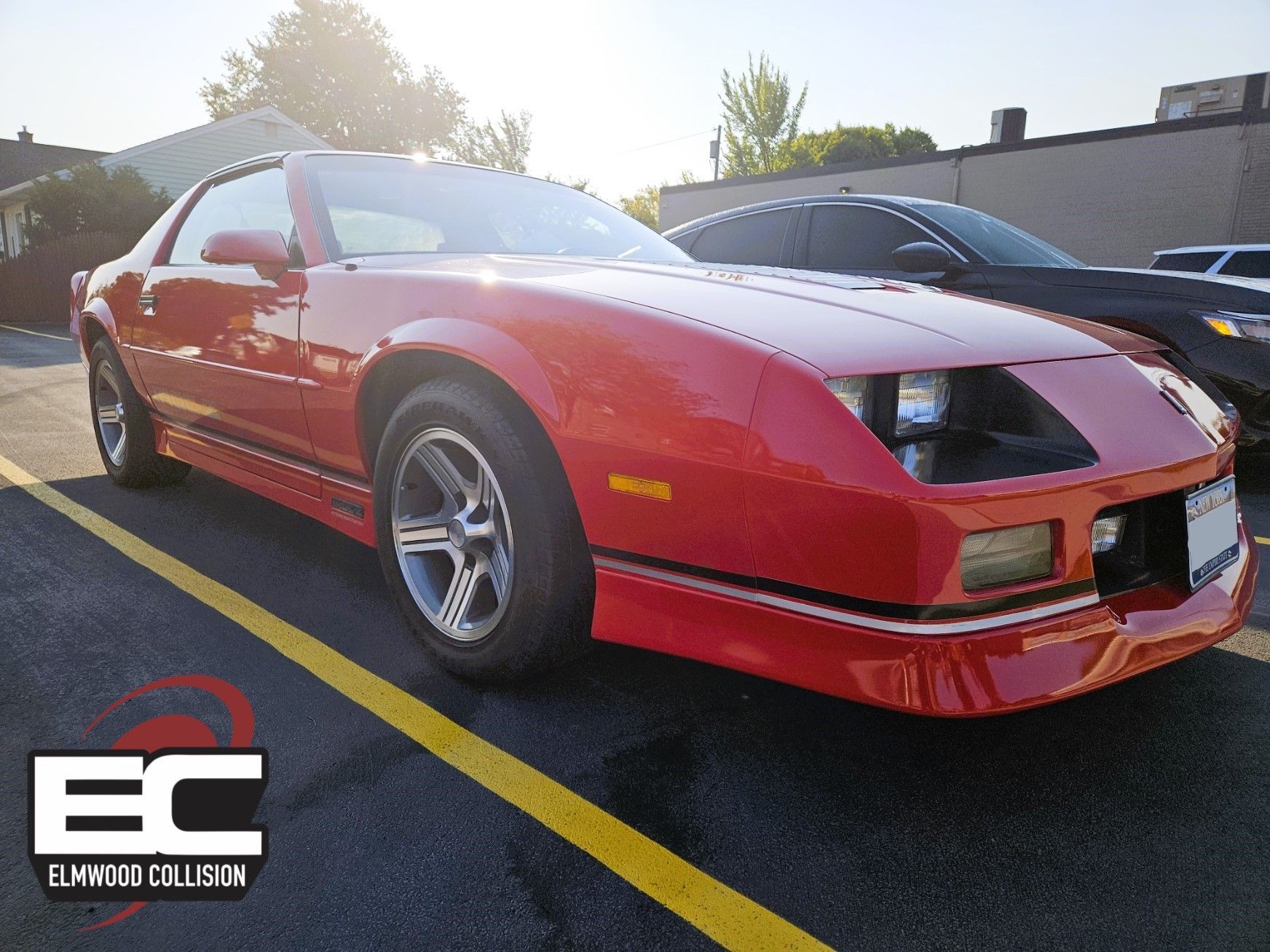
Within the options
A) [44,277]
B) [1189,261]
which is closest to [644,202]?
[44,277]

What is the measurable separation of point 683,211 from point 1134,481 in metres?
22.4

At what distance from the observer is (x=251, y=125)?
25625 millimetres

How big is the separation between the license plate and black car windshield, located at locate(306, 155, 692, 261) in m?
1.86

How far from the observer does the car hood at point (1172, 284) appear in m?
4.14

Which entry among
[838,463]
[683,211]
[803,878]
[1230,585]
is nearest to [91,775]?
[803,878]

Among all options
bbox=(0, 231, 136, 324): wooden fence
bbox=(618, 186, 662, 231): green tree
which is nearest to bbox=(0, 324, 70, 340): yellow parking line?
bbox=(0, 231, 136, 324): wooden fence

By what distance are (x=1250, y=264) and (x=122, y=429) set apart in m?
9.22

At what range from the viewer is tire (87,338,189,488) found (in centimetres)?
387

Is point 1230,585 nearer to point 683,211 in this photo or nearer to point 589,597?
point 589,597

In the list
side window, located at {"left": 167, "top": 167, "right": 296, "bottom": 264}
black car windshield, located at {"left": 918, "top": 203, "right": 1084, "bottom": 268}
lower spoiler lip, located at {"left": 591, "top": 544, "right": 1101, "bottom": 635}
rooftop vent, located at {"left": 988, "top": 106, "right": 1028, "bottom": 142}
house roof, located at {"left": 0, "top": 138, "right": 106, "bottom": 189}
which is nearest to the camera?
lower spoiler lip, located at {"left": 591, "top": 544, "right": 1101, "bottom": 635}

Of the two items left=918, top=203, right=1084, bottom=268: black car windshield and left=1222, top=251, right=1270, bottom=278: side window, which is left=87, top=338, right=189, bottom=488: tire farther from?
left=1222, top=251, right=1270, bottom=278: side window

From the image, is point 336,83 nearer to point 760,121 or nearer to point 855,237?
point 760,121

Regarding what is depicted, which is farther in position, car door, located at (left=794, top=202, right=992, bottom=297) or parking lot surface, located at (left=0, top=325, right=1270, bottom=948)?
car door, located at (left=794, top=202, right=992, bottom=297)

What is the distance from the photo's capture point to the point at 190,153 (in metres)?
24.9
